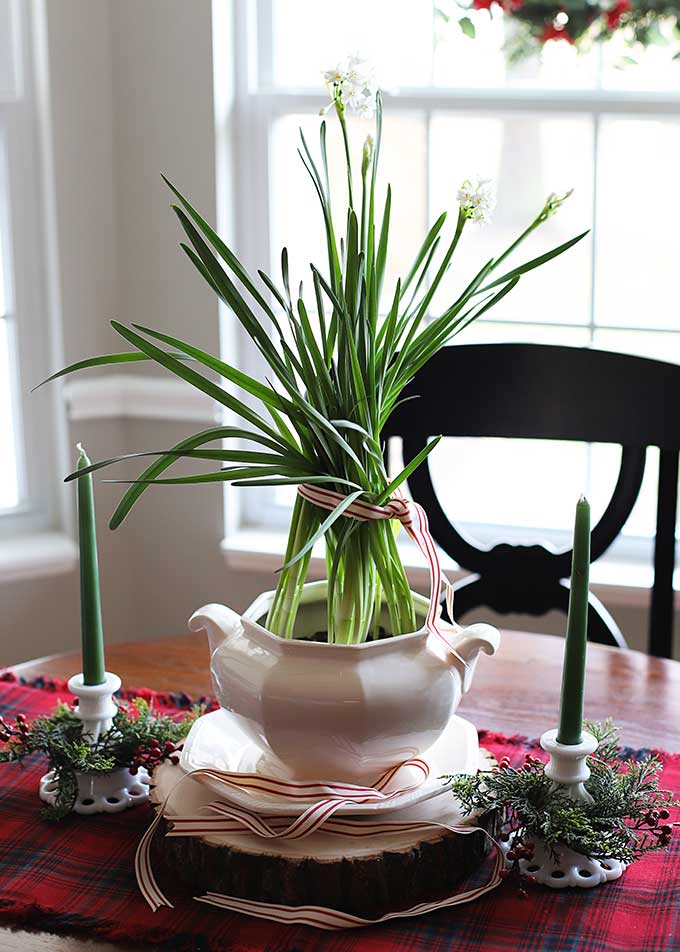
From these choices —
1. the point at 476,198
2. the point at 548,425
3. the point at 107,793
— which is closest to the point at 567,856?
the point at 107,793

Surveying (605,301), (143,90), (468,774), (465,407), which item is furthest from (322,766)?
(143,90)

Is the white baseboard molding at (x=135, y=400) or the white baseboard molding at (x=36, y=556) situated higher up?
the white baseboard molding at (x=135, y=400)

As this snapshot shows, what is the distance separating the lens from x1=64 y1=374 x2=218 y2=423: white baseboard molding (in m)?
2.42

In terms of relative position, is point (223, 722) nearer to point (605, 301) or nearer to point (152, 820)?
point (152, 820)

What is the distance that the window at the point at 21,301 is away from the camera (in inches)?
89.2

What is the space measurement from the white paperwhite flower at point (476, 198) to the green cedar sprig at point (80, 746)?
0.53 meters

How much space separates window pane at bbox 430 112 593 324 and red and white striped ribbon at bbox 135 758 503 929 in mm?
1552

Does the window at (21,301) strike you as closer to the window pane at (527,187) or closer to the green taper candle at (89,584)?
the window pane at (527,187)

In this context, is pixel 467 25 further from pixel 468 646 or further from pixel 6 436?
pixel 468 646

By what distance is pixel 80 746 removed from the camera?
103cm

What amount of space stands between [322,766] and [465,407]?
35.5 inches

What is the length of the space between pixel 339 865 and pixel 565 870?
18cm

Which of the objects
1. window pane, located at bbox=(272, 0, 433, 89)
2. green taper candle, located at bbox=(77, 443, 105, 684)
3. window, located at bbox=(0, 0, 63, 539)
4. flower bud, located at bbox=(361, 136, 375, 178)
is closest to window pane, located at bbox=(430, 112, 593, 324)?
window pane, located at bbox=(272, 0, 433, 89)

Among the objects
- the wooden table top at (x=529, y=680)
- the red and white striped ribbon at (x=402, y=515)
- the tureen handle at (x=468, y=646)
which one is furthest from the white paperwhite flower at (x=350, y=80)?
the wooden table top at (x=529, y=680)
